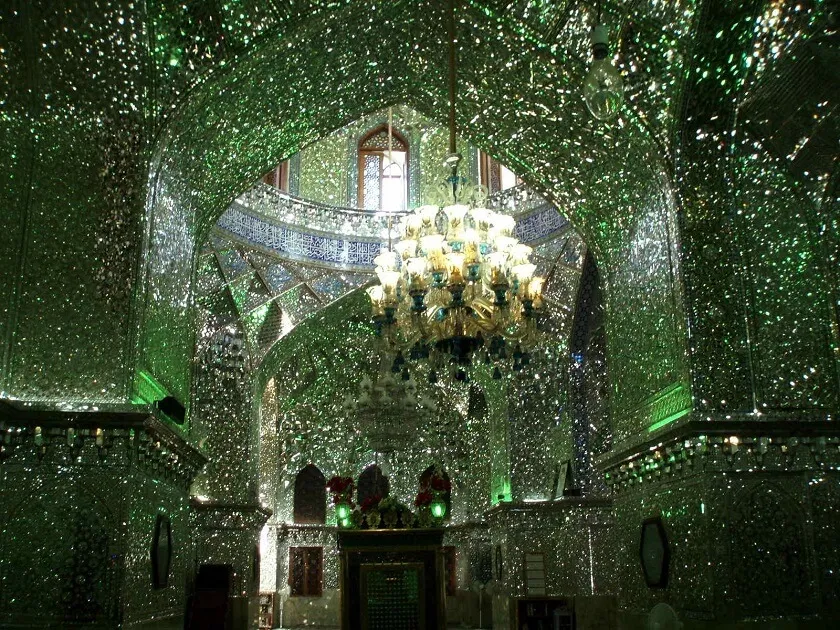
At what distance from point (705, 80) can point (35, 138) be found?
3.73 m

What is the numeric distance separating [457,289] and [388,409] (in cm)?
676

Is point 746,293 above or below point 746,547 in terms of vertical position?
above

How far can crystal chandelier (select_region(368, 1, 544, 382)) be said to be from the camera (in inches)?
247

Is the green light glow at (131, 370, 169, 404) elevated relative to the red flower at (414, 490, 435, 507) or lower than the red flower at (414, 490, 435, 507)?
elevated

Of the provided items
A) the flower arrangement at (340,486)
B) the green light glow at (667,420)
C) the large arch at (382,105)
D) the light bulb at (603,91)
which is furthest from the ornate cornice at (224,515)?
the light bulb at (603,91)

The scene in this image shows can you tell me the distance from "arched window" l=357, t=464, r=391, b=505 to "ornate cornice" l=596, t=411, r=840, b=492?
8.41 meters

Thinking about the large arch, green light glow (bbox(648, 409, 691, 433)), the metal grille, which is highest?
the large arch

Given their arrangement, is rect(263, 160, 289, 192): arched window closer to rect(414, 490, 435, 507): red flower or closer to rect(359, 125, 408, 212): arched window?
rect(359, 125, 408, 212): arched window

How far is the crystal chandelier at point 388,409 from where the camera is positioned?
1257cm

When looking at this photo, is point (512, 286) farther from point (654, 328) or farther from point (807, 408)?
point (807, 408)

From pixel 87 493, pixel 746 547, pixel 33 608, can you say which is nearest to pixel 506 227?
pixel 746 547

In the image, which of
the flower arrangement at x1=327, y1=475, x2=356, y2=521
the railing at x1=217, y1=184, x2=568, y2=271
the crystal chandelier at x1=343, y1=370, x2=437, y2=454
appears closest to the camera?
the flower arrangement at x1=327, y1=475, x2=356, y2=521

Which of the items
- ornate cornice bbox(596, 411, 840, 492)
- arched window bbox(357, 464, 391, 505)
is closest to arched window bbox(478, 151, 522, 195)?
arched window bbox(357, 464, 391, 505)

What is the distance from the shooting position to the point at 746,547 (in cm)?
461
